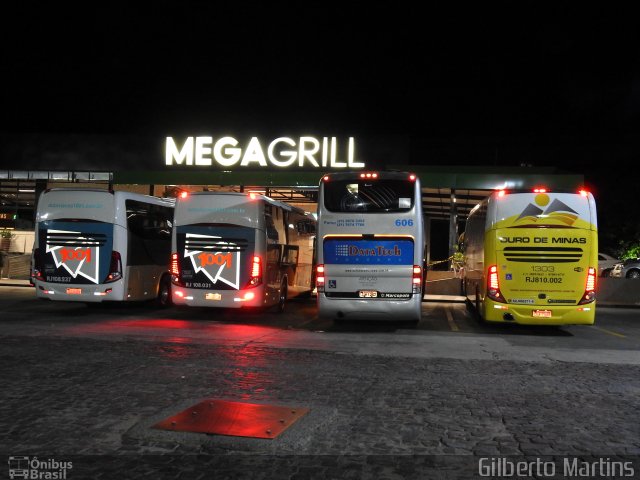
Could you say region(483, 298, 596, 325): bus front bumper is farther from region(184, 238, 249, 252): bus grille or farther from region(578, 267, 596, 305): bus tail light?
region(184, 238, 249, 252): bus grille

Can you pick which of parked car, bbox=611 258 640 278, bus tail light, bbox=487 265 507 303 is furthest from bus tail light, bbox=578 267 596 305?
parked car, bbox=611 258 640 278

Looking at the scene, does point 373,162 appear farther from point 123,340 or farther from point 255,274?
point 123,340

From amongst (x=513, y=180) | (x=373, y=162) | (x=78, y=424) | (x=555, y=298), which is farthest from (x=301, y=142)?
(x=78, y=424)

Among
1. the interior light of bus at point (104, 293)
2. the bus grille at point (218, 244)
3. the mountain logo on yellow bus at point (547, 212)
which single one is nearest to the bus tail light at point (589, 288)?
the mountain logo on yellow bus at point (547, 212)

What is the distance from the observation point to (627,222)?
40.1 meters

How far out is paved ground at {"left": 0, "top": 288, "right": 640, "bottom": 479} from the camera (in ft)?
17.1

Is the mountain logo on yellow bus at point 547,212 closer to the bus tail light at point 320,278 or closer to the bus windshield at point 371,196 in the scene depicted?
the bus windshield at point 371,196

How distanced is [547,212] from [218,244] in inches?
315

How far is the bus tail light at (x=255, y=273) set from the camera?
15609mm

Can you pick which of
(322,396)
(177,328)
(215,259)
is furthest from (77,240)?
(322,396)

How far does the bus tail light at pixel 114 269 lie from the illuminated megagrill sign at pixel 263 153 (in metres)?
13.5

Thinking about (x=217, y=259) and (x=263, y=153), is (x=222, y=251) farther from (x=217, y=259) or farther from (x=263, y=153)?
(x=263, y=153)

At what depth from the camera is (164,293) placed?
18938 mm

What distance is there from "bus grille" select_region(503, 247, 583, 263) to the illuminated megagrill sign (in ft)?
49.8
